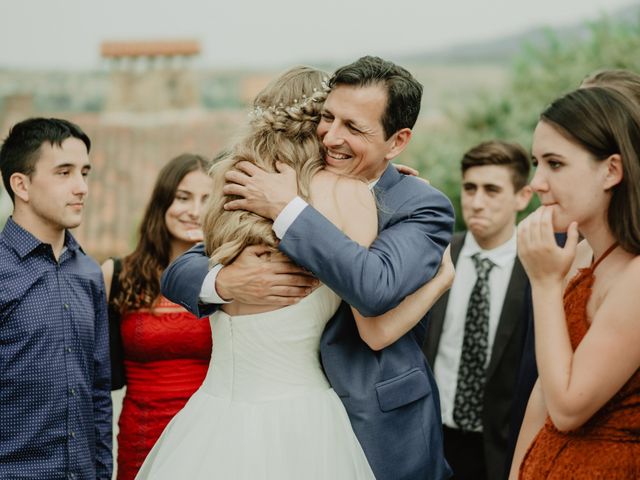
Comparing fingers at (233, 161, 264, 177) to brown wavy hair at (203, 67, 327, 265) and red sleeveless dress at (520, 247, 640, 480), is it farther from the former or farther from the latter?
red sleeveless dress at (520, 247, 640, 480)

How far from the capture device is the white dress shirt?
165 inches

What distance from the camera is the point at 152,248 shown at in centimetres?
396

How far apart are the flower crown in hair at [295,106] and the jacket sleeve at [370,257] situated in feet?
1.33

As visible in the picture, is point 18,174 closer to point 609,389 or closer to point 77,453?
point 77,453

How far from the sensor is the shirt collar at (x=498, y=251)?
4.36m

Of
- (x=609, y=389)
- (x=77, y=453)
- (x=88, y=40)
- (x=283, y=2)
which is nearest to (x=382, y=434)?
(x=609, y=389)

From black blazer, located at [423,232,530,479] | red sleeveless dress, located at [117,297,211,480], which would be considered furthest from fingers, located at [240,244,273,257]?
black blazer, located at [423,232,530,479]

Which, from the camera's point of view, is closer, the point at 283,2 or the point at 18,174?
the point at 18,174

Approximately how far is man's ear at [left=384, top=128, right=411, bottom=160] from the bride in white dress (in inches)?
7.0

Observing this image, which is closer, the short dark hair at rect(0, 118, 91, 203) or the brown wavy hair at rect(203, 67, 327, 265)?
the brown wavy hair at rect(203, 67, 327, 265)

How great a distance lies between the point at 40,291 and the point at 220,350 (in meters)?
0.98

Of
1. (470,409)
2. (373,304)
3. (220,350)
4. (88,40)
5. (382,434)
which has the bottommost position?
(470,409)

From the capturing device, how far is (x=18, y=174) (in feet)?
10.7

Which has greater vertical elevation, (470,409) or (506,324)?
(506,324)
